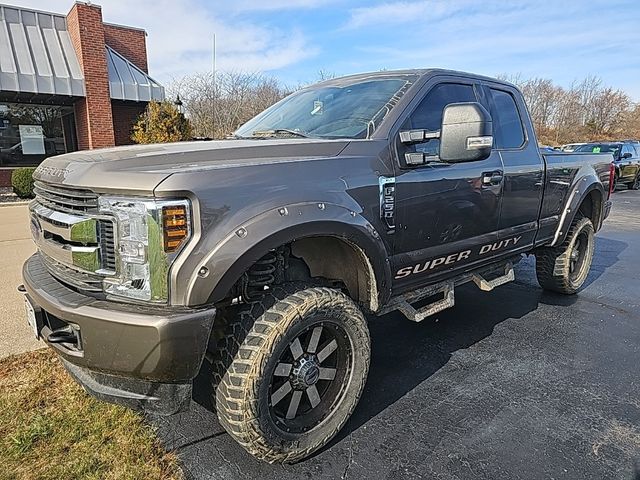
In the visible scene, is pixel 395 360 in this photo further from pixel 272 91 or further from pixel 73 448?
pixel 272 91

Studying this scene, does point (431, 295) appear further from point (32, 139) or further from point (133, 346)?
point (32, 139)

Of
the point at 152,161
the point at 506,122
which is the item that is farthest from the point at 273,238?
the point at 506,122

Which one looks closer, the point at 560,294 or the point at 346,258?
the point at 346,258

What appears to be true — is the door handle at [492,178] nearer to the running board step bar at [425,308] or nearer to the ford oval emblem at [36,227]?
the running board step bar at [425,308]

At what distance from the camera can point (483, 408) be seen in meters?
2.88

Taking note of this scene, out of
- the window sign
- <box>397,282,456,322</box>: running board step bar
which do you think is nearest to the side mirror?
<box>397,282,456,322</box>: running board step bar

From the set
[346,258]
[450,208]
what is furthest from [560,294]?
[346,258]

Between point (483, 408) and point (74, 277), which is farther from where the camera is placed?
point (483, 408)

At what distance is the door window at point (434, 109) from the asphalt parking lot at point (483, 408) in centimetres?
162

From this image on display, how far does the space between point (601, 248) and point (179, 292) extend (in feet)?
25.8

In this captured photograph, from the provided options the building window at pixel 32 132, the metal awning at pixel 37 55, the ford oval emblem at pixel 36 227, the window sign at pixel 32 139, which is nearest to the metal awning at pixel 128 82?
the metal awning at pixel 37 55

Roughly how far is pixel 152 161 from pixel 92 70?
524 inches

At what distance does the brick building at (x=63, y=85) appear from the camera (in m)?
12.4

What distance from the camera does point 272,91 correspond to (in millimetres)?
24938
